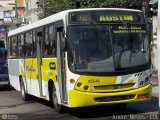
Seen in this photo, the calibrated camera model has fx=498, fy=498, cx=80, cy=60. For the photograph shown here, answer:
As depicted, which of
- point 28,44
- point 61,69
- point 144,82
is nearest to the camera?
point 144,82

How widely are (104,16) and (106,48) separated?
95 centimetres

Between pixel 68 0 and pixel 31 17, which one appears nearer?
pixel 68 0

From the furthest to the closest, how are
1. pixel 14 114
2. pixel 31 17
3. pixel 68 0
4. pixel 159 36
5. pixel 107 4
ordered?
pixel 31 17, pixel 68 0, pixel 107 4, pixel 14 114, pixel 159 36

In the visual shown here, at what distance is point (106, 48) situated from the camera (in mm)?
12484

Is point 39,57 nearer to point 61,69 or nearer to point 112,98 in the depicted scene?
point 61,69

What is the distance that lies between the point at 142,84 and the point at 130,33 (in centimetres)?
134

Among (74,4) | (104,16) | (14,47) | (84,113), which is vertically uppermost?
(74,4)

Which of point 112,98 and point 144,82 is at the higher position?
point 144,82

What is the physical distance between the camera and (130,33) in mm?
12812

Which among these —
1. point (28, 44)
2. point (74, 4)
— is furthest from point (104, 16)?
point (74, 4)

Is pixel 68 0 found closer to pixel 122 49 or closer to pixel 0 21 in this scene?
pixel 122 49

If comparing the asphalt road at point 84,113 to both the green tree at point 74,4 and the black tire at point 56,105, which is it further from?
the green tree at point 74,4

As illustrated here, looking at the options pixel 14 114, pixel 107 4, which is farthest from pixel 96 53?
pixel 107 4

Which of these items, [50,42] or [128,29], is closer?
[128,29]
